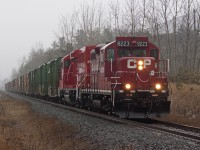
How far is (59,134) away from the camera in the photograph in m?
11.9

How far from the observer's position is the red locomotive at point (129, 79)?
49.0ft

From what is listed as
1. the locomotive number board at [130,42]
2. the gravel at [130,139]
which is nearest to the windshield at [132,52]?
the locomotive number board at [130,42]

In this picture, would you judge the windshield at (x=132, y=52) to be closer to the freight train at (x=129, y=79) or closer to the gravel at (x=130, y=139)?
the freight train at (x=129, y=79)

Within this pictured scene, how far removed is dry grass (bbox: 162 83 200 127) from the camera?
1617cm

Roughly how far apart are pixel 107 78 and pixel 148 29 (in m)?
19.8

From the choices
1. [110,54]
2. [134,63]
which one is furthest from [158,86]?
[110,54]

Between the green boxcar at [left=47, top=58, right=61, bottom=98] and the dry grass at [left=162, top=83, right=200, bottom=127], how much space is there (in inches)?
355

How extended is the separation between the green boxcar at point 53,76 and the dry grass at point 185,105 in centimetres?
901

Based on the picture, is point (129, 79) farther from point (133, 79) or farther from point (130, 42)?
point (130, 42)

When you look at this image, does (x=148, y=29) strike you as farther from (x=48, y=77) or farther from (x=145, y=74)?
(x=145, y=74)

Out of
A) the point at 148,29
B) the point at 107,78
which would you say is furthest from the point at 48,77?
the point at 107,78

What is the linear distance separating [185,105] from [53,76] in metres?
13.8

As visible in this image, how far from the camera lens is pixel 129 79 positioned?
15.5 metres

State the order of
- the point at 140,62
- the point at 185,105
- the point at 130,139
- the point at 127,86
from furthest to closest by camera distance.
Answer: the point at 185,105
the point at 140,62
the point at 127,86
the point at 130,139
